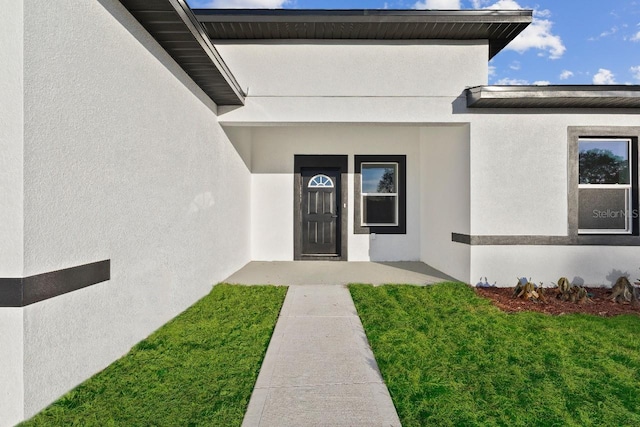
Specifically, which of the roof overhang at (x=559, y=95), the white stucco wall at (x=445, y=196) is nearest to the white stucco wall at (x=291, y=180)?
the white stucco wall at (x=445, y=196)

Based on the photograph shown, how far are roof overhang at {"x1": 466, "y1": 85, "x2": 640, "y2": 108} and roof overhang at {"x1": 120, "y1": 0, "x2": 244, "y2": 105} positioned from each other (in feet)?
13.2

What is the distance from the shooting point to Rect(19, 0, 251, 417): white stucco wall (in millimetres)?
2209

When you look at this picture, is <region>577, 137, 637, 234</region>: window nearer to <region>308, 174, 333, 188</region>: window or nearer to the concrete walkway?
the concrete walkway

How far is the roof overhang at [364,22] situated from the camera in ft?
17.0

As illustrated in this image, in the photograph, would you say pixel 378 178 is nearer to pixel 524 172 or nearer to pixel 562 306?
pixel 524 172

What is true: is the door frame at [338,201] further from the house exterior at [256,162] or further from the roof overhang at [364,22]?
the roof overhang at [364,22]

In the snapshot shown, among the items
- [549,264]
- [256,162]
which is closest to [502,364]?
[549,264]

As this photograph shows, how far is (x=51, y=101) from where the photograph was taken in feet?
7.52

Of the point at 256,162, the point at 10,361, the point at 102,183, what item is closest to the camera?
the point at 10,361

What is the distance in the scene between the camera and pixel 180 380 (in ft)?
8.62

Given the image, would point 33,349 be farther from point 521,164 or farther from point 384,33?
point 521,164

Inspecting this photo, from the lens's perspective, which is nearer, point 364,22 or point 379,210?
point 364,22

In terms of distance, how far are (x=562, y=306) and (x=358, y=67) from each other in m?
4.90

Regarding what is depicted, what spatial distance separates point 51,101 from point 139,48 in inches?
55.1
